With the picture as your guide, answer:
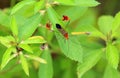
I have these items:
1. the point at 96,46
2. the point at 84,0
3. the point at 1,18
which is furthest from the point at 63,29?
the point at 96,46

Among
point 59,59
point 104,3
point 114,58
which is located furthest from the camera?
point 104,3

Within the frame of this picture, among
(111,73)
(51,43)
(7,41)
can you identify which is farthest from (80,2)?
(51,43)

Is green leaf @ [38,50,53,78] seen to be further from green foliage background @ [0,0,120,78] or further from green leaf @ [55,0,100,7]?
green leaf @ [55,0,100,7]

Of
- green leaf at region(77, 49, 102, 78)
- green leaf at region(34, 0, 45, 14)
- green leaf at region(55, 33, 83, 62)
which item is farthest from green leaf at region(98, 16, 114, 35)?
green leaf at region(34, 0, 45, 14)

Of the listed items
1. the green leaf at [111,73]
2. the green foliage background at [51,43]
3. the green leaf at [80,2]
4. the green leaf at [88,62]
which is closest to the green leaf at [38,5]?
the green foliage background at [51,43]

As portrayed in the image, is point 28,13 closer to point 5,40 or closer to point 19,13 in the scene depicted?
point 19,13

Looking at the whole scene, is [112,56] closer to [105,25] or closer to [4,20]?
[105,25]

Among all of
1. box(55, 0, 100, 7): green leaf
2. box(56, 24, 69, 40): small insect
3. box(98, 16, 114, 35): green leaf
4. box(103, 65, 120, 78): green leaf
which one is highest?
box(55, 0, 100, 7): green leaf
